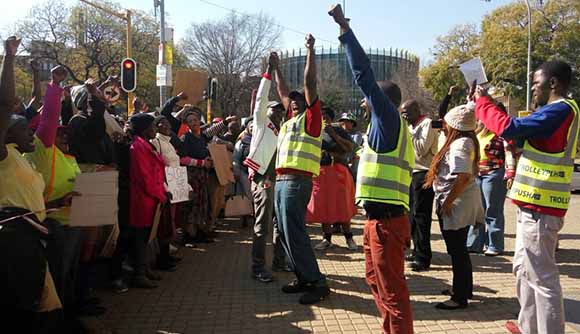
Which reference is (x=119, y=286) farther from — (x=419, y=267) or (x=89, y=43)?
(x=89, y=43)

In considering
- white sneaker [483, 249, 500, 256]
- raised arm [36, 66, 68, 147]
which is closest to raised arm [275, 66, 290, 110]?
raised arm [36, 66, 68, 147]

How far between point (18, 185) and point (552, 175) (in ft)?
12.3

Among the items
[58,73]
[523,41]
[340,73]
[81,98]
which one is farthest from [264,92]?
[340,73]

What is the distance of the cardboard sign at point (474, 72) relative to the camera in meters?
3.97

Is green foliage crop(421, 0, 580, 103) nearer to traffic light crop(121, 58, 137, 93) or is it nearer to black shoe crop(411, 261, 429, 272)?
traffic light crop(121, 58, 137, 93)

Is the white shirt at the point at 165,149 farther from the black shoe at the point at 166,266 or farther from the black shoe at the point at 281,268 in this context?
the black shoe at the point at 281,268

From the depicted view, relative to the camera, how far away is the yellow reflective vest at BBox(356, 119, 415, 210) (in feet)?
10.9

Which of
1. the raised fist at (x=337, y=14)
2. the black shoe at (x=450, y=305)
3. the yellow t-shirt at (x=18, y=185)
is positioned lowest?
the black shoe at (x=450, y=305)

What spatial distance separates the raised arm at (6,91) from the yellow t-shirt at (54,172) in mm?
702

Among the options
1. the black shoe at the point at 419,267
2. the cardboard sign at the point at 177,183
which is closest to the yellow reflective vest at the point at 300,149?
the cardboard sign at the point at 177,183

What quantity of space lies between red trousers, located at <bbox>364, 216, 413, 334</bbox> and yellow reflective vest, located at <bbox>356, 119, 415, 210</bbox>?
173 millimetres

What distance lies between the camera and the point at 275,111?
19.3 ft

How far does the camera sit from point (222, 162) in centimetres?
783

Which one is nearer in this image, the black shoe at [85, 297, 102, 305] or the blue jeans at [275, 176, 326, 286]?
the black shoe at [85, 297, 102, 305]
